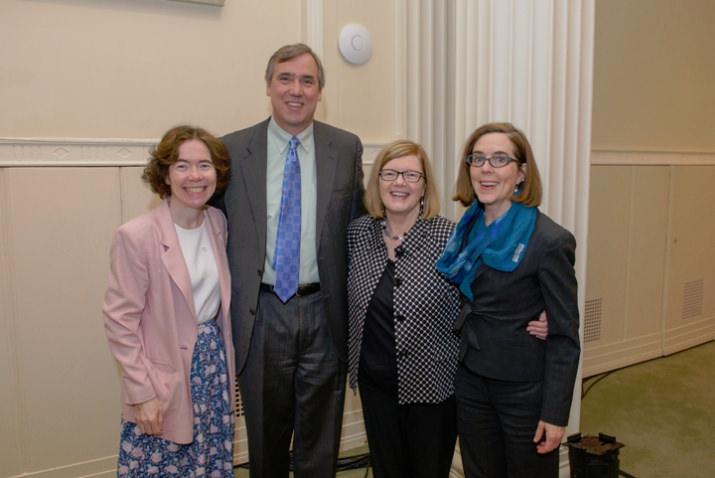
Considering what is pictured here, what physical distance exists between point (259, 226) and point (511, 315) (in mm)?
862

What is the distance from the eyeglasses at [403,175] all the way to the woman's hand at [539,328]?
0.56m

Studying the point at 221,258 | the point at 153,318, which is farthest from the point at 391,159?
the point at 153,318

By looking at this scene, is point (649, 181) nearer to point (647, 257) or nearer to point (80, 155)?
point (647, 257)

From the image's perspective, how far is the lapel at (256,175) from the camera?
5.96 ft

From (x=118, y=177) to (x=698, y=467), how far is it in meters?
3.13

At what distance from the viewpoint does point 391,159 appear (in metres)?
1.72

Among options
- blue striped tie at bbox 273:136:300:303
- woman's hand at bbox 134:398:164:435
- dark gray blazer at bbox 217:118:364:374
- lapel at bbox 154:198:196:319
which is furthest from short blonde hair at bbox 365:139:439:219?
woman's hand at bbox 134:398:164:435

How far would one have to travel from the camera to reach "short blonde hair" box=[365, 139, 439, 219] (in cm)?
173

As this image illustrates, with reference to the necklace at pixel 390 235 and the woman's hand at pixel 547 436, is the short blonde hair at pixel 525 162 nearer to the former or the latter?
the necklace at pixel 390 235

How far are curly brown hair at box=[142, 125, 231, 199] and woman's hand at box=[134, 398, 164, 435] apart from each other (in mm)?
637

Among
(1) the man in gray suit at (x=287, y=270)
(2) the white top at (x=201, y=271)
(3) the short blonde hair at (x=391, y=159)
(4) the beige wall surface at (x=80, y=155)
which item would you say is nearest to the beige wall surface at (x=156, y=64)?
(4) the beige wall surface at (x=80, y=155)

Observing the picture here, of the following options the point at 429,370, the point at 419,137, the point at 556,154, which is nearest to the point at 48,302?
the point at 429,370

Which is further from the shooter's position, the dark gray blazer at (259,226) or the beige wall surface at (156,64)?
the beige wall surface at (156,64)

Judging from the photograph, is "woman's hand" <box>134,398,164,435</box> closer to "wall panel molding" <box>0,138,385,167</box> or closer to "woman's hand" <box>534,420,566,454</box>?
"woman's hand" <box>534,420,566,454</box>
